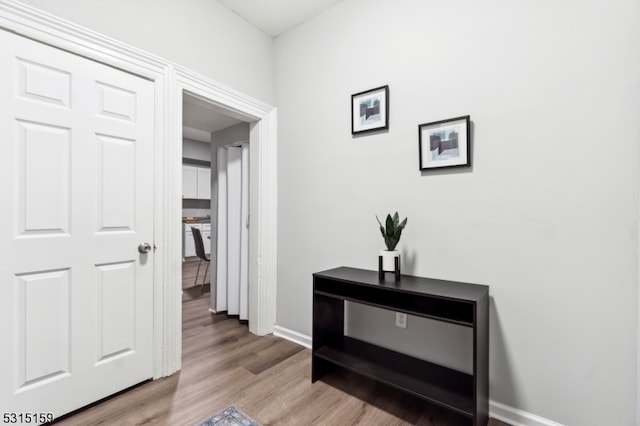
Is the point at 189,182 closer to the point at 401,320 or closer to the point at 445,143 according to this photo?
the point at 401,320

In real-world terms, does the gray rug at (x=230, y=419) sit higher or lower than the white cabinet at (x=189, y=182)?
lower

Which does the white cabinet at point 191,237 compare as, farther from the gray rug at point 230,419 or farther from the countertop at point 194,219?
the gray rug at point 230,419

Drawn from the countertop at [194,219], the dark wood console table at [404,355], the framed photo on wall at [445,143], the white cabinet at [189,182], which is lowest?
the dark wood console table at [404,355]

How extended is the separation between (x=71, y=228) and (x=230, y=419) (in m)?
1.29

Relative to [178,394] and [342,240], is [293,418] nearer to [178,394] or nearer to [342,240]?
[178,394]

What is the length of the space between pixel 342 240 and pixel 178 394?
1408mm

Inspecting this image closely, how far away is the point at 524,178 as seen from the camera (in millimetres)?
1527

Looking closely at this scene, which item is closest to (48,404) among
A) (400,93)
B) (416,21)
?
(400,93)

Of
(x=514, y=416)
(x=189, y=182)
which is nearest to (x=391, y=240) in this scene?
(x=514, y=416)

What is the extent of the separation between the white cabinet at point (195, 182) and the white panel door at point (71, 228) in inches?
199

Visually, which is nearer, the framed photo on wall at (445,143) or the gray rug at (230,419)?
the gray rug at (230,419)

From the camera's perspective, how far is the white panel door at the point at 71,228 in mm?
1396

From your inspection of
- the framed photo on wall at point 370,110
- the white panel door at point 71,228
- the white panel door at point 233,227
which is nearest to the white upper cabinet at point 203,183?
the white panel door at point 233,227

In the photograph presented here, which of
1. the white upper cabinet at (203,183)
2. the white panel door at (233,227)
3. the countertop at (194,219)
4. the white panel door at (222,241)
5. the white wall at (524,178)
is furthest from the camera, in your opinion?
the white upper cabinet at (203,183)
